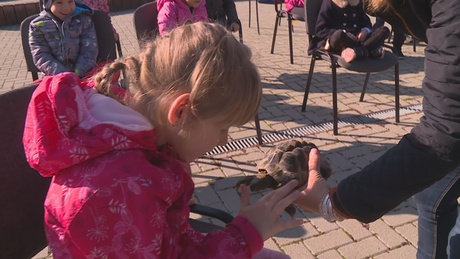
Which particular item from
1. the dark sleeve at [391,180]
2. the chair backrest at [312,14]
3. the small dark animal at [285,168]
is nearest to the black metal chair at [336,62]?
the chair backrest at [312,14]

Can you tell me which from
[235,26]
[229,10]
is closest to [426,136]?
[235,26]

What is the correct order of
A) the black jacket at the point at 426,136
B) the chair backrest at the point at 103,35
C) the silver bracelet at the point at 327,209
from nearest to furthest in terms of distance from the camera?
the black jacket at the point at 426,136 < the silver bracelet at the point at 327,209 < the chair backrest at the point at 103,35

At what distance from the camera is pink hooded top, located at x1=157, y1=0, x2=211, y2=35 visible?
377 cm

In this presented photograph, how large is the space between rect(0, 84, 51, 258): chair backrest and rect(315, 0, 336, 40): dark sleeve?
3.11 m

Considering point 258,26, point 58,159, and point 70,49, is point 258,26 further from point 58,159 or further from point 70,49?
point 58,159

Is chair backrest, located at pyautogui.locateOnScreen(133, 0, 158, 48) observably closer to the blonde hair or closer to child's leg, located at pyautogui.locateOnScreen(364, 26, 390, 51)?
child's leg, located at pyautogui.locateOnScreen(364, 26, 390, 51)

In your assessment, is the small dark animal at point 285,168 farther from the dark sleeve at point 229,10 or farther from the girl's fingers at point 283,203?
the dark sleeve at point 229,10

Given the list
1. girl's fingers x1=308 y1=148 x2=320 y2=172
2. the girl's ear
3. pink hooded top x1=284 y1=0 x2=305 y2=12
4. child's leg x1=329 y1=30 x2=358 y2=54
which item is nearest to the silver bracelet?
girl's fingers x1=308 y1=148 x2=320 y2=172

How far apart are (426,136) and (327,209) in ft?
1.55

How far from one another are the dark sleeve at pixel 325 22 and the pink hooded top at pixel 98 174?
3174 mm

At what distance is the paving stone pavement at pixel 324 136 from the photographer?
2.60m

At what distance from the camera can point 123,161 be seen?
44.1 inches

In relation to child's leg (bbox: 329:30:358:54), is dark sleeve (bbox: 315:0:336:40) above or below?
above

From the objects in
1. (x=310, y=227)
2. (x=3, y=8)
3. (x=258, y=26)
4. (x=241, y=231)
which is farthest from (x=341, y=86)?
(x=3, y=8)
